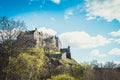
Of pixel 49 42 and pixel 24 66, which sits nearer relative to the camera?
pixel 24 66

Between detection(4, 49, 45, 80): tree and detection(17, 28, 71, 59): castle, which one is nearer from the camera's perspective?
detection(4, 49, 45, 80): tree

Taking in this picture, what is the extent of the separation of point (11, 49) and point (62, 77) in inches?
660

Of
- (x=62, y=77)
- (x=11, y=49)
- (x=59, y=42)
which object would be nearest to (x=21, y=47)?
(x=11, y=49)

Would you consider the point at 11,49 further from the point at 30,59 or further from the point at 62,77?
the point at 62,77

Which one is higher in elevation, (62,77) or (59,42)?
(59,42)

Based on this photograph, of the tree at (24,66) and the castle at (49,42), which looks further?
the castle at (49,42)

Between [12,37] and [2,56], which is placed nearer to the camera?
[12,37]

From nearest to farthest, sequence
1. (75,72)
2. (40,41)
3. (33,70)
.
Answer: (33,70), (75,72), (40,41)

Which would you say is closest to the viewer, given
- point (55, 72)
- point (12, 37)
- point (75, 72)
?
point (12, 37)

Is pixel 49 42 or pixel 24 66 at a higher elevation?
pixel 49 42

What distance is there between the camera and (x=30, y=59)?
2350 inches

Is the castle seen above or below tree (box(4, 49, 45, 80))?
above

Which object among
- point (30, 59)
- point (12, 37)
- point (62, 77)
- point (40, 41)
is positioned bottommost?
point (62, 77)

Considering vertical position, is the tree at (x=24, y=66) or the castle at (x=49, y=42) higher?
the castle at (x=49, y=42)
